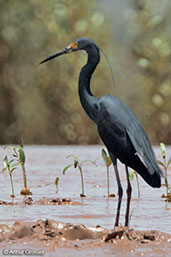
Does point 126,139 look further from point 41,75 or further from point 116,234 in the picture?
point 41,75

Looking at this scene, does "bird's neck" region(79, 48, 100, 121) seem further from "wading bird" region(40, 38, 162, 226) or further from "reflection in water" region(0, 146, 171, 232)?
"reflection in water" region(0, 146, 171, 232)

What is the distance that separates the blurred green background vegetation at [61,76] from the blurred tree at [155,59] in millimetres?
35

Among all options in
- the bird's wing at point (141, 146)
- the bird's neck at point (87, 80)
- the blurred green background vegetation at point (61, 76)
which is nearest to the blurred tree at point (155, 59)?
the blurred green background vegetation at point (61, 76)

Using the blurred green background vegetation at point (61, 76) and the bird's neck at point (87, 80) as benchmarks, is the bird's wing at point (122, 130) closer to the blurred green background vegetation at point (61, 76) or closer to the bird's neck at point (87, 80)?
the bird's neck at point (87, 80)

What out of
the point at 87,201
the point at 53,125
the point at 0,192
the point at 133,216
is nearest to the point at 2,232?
the point at 133,216

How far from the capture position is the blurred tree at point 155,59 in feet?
70.3

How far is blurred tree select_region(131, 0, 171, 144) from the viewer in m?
21.4

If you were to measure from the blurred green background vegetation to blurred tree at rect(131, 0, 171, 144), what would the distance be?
0.04 meters

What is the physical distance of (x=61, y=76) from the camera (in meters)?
21.5

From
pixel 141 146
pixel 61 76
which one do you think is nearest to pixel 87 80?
pixel 141 146

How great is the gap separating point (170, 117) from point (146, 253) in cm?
1752

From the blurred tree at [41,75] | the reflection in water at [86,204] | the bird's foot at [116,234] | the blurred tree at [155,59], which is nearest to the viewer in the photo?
the bird's foot at [116,234]

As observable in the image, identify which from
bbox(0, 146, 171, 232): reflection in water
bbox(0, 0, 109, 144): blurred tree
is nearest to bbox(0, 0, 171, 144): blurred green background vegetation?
bbox(0, 0, 109, 144): blurred tree

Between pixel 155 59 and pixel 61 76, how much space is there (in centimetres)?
395
